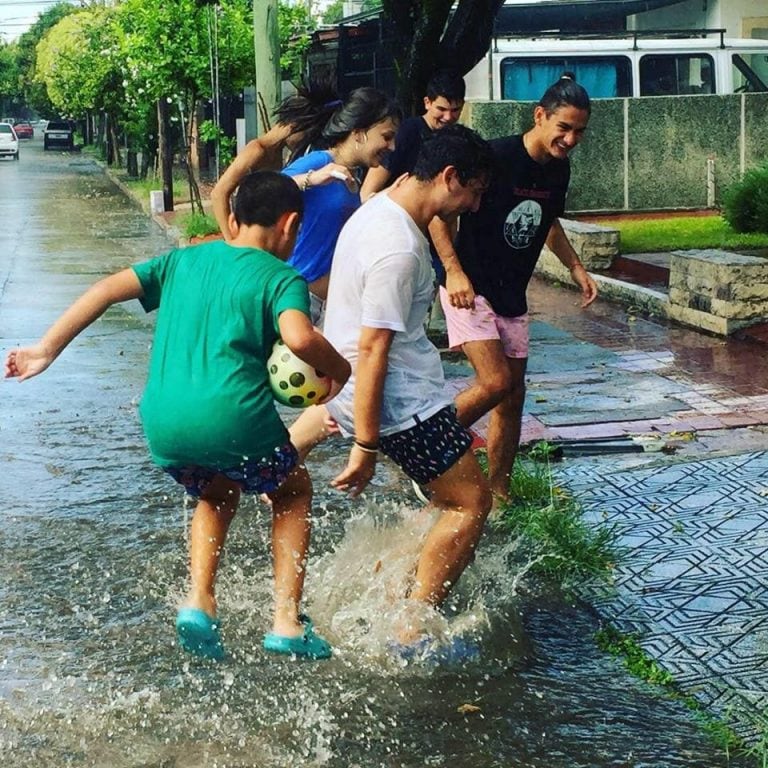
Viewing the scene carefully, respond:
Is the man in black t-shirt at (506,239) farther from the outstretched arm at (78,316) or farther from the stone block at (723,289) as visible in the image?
the stone block at (723,289)

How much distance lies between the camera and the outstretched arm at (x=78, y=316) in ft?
15.1

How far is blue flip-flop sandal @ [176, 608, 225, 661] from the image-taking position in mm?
4648

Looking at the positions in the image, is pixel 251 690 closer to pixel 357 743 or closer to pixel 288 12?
pixel 357 743

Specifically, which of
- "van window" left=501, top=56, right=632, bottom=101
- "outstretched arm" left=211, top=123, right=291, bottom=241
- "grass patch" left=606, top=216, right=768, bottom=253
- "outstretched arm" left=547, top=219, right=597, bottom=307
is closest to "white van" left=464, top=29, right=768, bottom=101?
"van window" left=501, top=56, right=632, bottom=101

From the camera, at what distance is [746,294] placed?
1079 cm

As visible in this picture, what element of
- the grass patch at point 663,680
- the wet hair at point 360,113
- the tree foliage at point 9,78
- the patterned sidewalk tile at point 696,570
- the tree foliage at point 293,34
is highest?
the tree foliage at point 9,78

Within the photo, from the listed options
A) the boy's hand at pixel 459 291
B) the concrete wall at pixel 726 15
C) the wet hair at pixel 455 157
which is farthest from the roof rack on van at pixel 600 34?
the wet hair at pixel 455 157

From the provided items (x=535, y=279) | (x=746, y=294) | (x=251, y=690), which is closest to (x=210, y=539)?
(x=251, y=690)

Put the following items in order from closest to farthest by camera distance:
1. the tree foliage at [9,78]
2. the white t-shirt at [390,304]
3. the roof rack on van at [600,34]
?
the white t-shirt at [390,304] < the roof rack on van at [600,34] < the tree foliage at [9,78]

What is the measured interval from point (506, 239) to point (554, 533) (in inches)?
49.2

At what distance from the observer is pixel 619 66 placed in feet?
72.3

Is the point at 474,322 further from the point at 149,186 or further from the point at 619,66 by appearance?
the point at 149,186

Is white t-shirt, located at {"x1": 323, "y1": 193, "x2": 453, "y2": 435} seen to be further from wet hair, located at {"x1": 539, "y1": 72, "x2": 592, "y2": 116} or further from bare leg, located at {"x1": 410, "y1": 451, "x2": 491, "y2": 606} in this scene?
wet hair, located at {"x1": 539, "y1": 72, "x2": 592, "y2": 116}

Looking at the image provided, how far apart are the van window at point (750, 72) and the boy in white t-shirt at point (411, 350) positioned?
18262 millimetres
